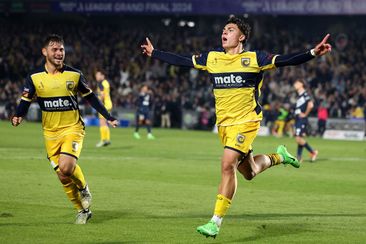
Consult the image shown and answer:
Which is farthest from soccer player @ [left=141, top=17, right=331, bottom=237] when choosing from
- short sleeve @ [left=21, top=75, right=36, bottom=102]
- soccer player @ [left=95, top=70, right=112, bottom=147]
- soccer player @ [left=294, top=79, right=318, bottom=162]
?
soccer player @ [left=95, top=70, right=112, bottom=147]

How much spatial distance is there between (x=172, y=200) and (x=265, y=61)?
4753 millimetres

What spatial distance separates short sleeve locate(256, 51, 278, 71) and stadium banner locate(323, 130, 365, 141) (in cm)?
2910

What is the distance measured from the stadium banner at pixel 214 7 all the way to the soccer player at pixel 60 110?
3325cm

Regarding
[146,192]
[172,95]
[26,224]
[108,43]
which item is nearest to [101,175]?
[146,192]

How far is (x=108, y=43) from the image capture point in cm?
5497

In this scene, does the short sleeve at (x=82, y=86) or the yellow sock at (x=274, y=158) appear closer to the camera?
the short sleeve at (x=82, y=86)

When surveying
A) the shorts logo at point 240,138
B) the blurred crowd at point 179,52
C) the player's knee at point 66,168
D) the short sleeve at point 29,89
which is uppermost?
the short sleeve at point 29,89

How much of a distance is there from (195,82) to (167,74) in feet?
8.28

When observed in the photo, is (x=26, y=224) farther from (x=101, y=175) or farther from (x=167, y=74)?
(x=167, y=74)

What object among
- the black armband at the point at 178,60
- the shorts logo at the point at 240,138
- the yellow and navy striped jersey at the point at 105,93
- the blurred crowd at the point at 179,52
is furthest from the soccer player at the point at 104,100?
the shorts logo at the point at 240,138

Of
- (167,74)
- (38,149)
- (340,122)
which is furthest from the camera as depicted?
(167,74)

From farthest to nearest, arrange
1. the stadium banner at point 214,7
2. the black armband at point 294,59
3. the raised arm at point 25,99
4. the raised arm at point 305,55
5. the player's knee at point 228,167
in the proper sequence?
the stadium banner at point 214,7 < the raised arm at point 25,99 < the player's knee at point 228,167 < the black armband at point 294,59 < the raised arm at point 305,55

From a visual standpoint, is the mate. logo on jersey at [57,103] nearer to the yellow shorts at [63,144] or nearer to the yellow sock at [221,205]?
the yellow shorts at [63,144]

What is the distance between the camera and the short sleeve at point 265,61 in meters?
11.6
